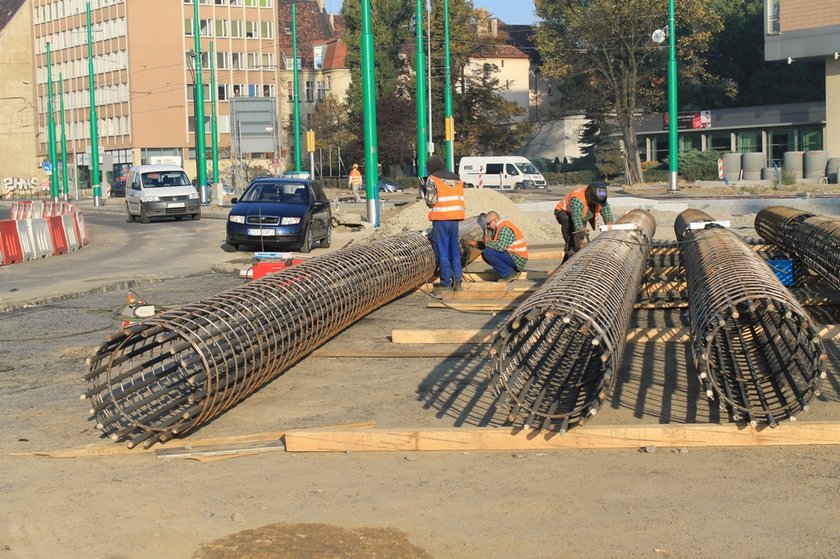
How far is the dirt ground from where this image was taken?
5820 millimetres

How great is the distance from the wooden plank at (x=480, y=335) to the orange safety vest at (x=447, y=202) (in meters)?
3.05

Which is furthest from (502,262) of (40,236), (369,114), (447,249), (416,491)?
(369,114)

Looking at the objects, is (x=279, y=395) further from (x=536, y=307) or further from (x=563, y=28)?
(x=563, y=28)

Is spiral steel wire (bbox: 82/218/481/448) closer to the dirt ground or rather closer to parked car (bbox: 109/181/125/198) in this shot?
the dirt ground

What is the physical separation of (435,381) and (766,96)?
73.2 metres

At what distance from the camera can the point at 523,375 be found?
27.8ft

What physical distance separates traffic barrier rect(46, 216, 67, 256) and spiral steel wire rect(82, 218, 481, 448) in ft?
55.8

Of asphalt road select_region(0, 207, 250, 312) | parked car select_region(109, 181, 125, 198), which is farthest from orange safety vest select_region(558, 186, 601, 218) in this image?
parked car select_region(109, 181, 125, 198)

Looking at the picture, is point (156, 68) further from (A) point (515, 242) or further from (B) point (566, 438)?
(B) point (566, 438)

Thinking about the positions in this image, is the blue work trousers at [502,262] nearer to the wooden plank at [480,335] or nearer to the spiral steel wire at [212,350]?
the wooden plank at [480,335]

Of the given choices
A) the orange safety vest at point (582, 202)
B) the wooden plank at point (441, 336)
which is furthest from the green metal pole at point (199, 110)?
the wooden plank at point (441, 336)

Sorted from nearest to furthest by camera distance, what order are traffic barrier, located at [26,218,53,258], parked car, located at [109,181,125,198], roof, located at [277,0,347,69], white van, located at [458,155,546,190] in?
traffic barrier, located at [26,218,53,258] < white van, located at [458,155,546,190] < parked car, located at [109,181,125,198] < roof, located at [277,0,347,69]

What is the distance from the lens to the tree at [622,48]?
66.6 m

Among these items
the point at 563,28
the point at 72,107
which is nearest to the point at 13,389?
the point at 563,28
